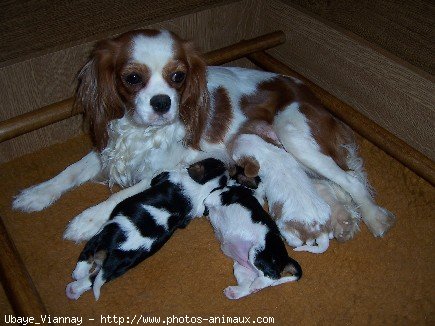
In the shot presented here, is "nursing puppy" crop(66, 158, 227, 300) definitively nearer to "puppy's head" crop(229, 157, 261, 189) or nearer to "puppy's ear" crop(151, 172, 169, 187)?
"puppy's ear" crop(151, 172, 169, 187)

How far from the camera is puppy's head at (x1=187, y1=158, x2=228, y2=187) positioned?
2023mm

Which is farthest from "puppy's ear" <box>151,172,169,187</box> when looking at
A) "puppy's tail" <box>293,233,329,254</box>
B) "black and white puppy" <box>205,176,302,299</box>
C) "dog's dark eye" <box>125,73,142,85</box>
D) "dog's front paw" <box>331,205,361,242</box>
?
"dog's front paw" <box>331,205,361,242</box>

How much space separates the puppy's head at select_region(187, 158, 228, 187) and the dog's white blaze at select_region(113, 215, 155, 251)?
0.35 m

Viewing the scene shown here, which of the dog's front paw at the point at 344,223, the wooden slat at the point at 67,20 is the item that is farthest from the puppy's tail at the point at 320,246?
the wooden slat at the point at 67,20

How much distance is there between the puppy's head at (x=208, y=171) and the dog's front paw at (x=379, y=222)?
2.31 feet

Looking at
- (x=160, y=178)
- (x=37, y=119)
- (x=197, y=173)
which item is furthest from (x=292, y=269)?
(x=37, y=119)

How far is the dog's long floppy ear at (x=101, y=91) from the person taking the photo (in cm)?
198

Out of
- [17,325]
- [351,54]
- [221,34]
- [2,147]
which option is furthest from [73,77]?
[351,54]

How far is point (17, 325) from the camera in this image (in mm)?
1776

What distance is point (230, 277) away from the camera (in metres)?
1.99

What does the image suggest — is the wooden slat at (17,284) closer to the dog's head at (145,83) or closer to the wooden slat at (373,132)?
the dog's head at (145,83)

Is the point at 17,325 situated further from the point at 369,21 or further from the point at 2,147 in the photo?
the point at 369,21

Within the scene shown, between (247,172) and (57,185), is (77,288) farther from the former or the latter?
(247,172)

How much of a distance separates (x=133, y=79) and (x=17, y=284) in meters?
0.89
